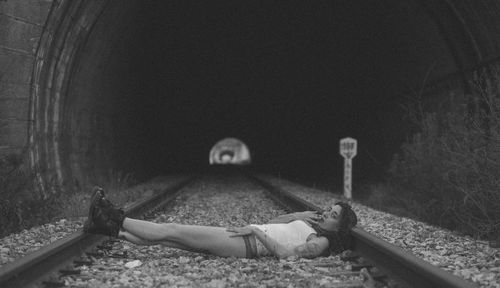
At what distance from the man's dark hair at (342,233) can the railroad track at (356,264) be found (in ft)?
0.43

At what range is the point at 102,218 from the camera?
15.2 ft

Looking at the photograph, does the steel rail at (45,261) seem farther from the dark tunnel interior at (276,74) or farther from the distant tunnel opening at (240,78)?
the dark tunnel interior at (276,74)

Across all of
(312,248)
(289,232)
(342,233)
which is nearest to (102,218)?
(289,232)

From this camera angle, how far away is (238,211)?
28.5 feet

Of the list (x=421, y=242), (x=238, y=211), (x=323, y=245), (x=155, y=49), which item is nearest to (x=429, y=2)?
(x=238, y=211)

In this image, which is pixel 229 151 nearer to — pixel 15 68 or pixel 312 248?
pixel 15 68

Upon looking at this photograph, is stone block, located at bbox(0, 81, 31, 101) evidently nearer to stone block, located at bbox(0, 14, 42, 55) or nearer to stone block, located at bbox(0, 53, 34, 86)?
stone block, located at bbox(0, 53, 34, 86)

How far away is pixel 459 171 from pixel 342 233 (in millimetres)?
2548

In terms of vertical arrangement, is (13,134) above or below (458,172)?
above

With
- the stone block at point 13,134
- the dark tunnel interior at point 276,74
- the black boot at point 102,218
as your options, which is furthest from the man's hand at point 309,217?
the dark tunnel interior at point 276,74

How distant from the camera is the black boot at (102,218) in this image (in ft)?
15.2

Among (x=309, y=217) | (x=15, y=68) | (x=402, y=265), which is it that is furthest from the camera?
(x=15, y=68)

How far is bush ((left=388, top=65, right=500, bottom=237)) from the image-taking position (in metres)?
6.20

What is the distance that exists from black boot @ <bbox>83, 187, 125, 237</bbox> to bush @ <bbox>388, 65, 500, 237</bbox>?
335cm
